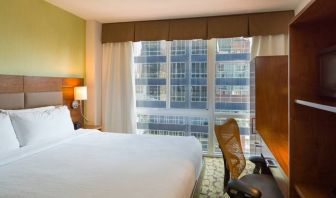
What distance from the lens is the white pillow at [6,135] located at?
7.11 ft

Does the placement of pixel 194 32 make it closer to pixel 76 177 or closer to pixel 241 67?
pixel 241 67

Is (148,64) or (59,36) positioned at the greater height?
(59,36)

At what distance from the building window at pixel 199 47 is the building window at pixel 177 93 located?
0.64 meters

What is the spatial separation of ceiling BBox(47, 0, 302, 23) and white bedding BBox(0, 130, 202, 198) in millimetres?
1864

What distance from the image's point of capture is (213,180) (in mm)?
3104

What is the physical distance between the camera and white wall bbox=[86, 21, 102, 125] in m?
4.13

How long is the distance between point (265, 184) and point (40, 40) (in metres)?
3.22

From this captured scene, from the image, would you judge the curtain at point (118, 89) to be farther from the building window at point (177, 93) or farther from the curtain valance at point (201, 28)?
the building window at point (177, 93)

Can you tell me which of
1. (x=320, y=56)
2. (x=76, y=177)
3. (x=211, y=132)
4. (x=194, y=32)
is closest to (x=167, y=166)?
(x=76, y=177)

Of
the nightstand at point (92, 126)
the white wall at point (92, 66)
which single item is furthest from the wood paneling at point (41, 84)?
the nightstand at point (92, 126)

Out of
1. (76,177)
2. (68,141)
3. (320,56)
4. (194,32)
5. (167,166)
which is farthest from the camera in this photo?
(194,32)

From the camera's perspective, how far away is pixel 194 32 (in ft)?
12.6

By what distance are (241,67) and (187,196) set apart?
8.65 feet

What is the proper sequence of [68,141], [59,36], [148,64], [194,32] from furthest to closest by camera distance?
[148,64] → [194,32] → [59,36] → [68,141]
